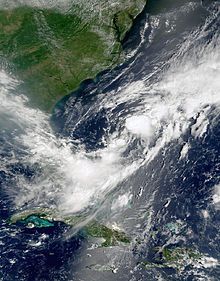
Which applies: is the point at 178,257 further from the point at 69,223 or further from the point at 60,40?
the point at 60,40

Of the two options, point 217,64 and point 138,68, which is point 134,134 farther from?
point 217,64

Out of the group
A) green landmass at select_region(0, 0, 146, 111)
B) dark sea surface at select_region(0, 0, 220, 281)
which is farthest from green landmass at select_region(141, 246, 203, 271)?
green landmass at select_region(0, 0, 146, 111)

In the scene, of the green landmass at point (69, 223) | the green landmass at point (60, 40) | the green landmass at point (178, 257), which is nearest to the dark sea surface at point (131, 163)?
the green landmass at point (178, 257)

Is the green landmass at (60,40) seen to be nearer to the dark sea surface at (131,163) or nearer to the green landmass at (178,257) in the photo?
the dark sea surface at (131,163)

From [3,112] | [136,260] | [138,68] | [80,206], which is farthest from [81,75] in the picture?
[136,260]

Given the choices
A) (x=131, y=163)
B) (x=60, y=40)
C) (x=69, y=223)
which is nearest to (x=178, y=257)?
(x=131, y=163)

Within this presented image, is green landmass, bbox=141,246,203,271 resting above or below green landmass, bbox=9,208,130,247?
below

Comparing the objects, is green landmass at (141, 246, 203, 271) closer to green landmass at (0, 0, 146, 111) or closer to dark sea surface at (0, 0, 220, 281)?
dark sea surface at (0, 0, 220, 281)
